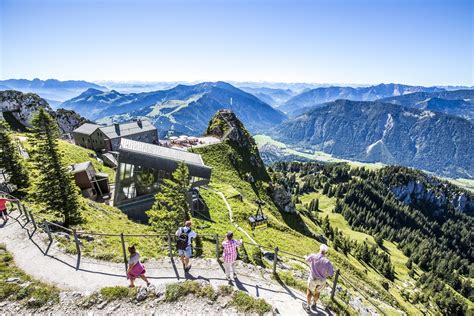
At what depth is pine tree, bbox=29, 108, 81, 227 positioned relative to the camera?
72.9 ft

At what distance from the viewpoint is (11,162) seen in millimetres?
28469

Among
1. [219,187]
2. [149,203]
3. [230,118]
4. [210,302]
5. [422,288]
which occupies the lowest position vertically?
[422,288]

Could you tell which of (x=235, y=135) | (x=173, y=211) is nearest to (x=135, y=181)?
(x=173, y=211)

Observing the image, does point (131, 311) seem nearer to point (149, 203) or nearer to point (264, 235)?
point (149, 203)

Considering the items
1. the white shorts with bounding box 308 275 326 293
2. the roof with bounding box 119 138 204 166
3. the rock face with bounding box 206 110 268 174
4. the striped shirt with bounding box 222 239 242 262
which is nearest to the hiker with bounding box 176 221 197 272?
the striped shirt with bounding box 222 239 242 262

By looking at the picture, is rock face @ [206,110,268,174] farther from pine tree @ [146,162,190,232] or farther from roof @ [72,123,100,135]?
pine tree @ [146,162,190,232]

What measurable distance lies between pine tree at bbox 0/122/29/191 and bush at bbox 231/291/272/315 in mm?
27060

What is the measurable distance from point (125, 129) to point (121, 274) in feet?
244

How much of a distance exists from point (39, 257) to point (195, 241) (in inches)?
446

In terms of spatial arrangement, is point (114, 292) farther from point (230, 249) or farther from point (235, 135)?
point (235, 135)

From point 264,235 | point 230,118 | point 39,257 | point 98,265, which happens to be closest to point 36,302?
point 98,265

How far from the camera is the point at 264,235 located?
47.6 meters

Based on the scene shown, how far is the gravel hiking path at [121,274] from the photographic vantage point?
15.2m

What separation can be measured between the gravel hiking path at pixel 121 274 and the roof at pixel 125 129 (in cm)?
6219
